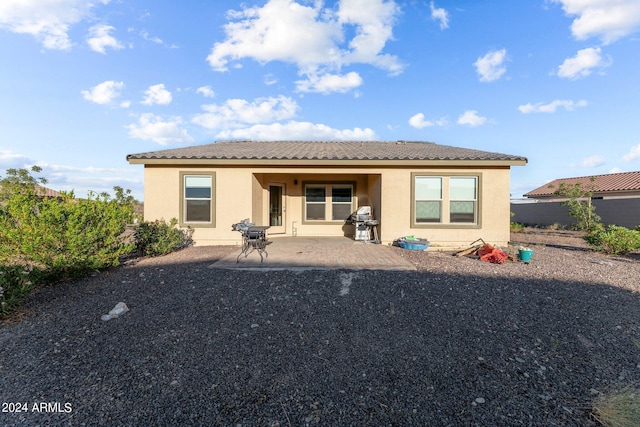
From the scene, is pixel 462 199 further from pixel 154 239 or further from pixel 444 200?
pixel 154 239

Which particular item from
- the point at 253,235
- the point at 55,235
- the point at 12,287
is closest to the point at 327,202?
the point at 253,235

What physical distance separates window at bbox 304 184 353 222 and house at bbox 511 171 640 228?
10278 mm

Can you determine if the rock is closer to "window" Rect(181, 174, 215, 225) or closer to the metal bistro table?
the metal bistro table

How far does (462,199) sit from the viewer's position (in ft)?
31.7

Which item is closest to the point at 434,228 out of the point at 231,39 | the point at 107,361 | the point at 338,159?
the point at 338,159

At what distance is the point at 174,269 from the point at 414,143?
500 inches

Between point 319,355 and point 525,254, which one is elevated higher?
point 525,254

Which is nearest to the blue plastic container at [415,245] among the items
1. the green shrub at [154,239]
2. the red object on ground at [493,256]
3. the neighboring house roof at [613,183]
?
the red object on ground at [493,256]

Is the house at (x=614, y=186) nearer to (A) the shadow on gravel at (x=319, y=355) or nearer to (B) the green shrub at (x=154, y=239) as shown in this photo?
(A) the shadow on gravel at (x=319, y=355)

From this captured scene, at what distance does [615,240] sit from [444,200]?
465cm

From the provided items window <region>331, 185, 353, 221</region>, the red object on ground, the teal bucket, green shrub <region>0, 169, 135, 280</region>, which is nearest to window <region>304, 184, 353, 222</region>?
window <region>331, 185, 353, 221</region>

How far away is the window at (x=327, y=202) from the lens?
11938mm

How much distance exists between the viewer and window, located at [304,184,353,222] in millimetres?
11938

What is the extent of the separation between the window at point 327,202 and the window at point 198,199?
12.5ft
